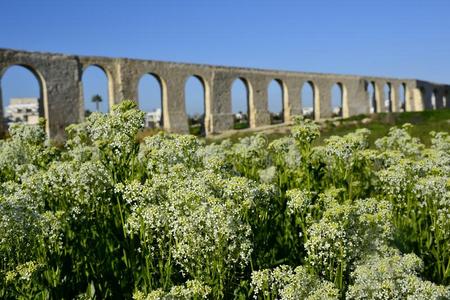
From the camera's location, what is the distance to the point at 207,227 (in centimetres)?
249

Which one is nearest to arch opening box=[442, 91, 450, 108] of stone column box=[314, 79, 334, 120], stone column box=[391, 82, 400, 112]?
stone column box=[391, 82, 400, 112]

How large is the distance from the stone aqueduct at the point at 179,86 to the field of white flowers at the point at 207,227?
16210mm

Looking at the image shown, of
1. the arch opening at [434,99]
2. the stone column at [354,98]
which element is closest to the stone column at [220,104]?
the stone column at [354,98]

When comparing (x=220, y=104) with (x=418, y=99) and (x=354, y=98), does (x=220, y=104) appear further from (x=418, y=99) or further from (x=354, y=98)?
(x=418, y=99)

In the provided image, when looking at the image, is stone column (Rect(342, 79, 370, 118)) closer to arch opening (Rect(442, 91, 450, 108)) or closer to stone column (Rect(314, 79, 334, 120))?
stone column (Rect(314, 79, 334, 120))

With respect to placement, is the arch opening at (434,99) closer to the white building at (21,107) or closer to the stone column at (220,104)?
the stone column at (220,104)

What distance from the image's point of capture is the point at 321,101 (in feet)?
120

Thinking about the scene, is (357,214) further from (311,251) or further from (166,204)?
(166,204)

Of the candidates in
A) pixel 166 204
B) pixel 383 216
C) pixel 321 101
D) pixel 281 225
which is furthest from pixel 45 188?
pixel 321 101

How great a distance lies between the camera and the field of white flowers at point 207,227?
246 cm

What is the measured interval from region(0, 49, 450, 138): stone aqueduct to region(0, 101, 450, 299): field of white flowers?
53.2 feet

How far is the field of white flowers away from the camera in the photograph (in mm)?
2455

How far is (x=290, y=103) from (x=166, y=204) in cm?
3176

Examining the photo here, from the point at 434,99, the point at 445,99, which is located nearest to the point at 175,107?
the point at 434,99
